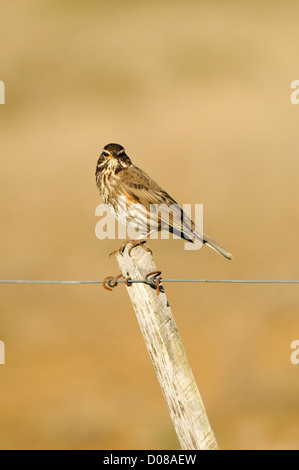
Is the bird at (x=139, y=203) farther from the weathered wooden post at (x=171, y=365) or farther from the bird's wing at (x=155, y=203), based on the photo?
the weathered wooden post at (x=171, y=365)

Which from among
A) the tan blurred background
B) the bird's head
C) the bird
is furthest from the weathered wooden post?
the tan blurred background

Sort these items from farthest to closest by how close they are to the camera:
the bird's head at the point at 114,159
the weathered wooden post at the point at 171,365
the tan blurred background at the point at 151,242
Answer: the tan blurred background at the point at 151,242
the bird's head at the point at 114,159
the weathered wooden post at the point at 171,365

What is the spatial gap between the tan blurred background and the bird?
370cm

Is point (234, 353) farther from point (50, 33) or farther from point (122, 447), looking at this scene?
point (50, 33)

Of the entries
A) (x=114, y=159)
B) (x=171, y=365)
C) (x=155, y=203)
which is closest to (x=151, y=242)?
(x=114, y=159)

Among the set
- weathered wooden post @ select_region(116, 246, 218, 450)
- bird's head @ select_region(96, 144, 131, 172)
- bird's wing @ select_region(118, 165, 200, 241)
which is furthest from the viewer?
bird's head @ select_region(96, 144, 131, 172)

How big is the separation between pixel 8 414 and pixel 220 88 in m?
17.1

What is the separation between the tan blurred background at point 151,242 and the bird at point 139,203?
3.70 m

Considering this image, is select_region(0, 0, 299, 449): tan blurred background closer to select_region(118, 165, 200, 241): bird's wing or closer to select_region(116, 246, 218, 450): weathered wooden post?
select_region(118, 165, 200, 241): bird's wing

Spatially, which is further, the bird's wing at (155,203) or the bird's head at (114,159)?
the bird's head at (114,159)

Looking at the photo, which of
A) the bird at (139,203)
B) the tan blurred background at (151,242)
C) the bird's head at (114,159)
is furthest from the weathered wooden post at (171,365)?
the tan blurred background at (151,242)

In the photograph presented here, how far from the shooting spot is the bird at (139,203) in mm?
7054

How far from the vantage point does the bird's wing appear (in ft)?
23.0

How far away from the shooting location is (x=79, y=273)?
14.9 meters
